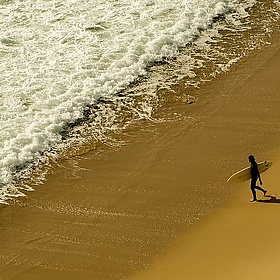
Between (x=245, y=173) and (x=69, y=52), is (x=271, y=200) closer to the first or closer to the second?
(x=245, y=173)

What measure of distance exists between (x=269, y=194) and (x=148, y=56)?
24.9ft

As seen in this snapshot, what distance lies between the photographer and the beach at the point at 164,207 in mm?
12281

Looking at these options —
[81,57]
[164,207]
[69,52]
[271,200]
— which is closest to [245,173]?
[271,200]

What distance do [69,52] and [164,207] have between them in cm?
822

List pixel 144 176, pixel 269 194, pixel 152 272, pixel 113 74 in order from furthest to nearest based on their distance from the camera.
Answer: pixel 113 74 → pixel 144 176 → pixel 269 194 → pixel 152 272

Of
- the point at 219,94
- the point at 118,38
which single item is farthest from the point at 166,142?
the point at 118,38

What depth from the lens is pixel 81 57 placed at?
20.0 meters

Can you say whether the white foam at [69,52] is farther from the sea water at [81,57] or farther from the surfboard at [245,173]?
the surfboard at [245,173]

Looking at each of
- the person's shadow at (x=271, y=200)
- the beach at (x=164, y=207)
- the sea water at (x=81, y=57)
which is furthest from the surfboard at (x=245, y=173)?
the sea water at (x=81, y=57)

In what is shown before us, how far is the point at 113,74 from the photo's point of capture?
18.9m

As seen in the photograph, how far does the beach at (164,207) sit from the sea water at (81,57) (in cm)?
104

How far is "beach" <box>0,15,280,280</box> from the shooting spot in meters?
12.3

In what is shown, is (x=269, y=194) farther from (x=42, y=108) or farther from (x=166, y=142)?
(x=42, y=108)

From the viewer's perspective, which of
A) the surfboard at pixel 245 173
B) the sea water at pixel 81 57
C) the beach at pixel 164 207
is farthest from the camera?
the sea water at pixel 81 57
